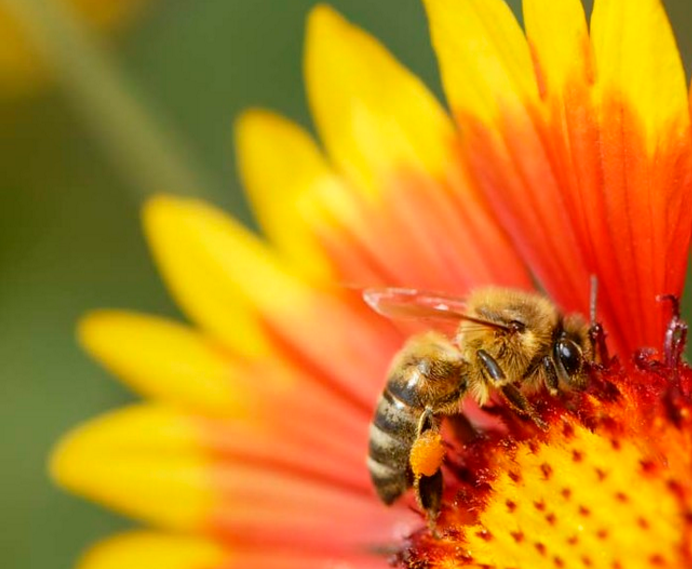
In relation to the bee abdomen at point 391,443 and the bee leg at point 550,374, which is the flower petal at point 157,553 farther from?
the bee leg at point 550,374

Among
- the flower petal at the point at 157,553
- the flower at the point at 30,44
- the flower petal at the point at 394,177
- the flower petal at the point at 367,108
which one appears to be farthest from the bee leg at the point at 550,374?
the flower at the point at 30,44

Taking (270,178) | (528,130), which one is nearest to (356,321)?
(270,178)

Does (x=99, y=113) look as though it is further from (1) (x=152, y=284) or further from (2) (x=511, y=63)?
(2) (x=511, y=63)

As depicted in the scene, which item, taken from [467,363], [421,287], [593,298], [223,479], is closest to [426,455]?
[467,363]

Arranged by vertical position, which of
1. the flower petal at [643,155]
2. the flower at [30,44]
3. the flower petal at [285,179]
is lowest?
the flower petal at [643,155]

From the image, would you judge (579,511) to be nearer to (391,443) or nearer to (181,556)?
(391,443)

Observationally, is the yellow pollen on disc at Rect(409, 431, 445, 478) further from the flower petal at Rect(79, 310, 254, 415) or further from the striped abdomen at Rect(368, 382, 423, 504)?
the flower petal at Rect(79, 310, 254, 415)

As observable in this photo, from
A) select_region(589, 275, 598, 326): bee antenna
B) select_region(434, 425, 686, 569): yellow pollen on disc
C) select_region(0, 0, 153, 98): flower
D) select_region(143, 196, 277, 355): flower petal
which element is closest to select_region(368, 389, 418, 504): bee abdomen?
select_region(434, 425, 686, 569): yellow pollen on disc
